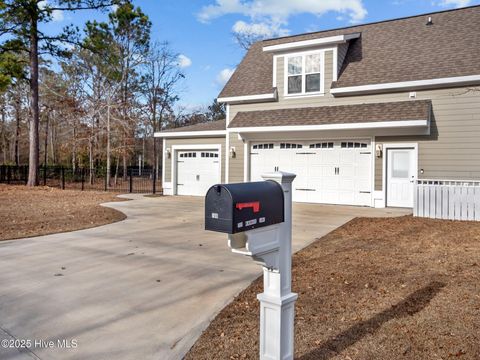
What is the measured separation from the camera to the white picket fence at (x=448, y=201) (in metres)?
9.54

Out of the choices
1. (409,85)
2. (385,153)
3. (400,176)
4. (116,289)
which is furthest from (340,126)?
(116,289)

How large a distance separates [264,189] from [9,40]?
21726 millimetres

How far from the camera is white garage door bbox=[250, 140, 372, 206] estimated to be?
42.9ft

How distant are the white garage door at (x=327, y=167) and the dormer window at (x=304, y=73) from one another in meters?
1.89

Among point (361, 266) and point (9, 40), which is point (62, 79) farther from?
point (361, 266)

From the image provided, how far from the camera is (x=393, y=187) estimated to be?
12.6 meters

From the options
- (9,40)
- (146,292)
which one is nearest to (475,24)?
(146,292)

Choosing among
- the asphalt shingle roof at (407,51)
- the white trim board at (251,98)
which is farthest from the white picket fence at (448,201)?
the white trim board at (251,98)

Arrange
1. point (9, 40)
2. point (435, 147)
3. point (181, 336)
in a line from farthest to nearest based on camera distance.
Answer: point (9, 40)
point (435, 147)
point (181, 336)

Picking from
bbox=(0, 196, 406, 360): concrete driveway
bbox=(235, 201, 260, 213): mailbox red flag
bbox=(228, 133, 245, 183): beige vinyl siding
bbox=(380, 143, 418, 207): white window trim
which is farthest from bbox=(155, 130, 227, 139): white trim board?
bbox=(235, 201, 260, 213): mailbox red flag

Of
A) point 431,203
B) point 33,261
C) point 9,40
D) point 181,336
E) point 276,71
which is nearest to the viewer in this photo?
point 181,336

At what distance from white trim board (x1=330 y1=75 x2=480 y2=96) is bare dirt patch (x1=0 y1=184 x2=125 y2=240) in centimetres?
806

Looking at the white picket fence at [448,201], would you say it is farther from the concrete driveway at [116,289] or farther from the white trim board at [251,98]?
the white trim board at [251,98]

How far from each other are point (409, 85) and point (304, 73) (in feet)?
12.0
